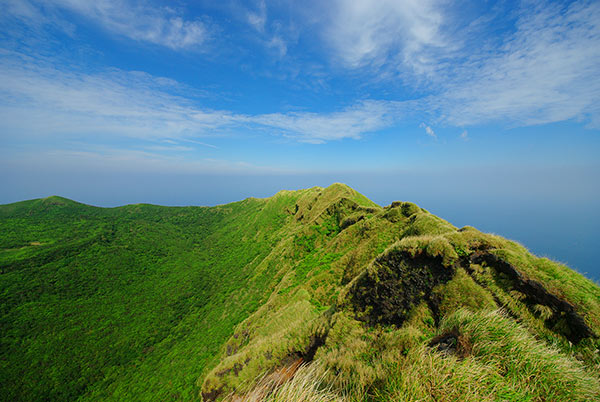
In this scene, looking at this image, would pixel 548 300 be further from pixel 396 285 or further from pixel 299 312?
pixel 299 312

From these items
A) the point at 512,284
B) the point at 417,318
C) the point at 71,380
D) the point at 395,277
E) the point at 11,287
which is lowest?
the point at 71,380

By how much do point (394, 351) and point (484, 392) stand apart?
180 cm

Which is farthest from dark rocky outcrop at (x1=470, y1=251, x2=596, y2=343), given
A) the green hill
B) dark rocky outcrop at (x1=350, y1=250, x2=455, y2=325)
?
dark rocky outcrop at (x1=350, y1=250, x2=455, y2=325)

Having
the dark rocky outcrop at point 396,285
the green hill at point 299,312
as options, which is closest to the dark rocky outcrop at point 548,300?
the green hill at point 299,312

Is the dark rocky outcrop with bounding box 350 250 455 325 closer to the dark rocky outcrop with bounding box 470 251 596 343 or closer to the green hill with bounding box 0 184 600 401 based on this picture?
the green hill with bounding box 0 184 600 401

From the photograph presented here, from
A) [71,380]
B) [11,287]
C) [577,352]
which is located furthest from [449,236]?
[11,287]

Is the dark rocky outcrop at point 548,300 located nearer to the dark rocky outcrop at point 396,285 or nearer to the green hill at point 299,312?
the green hill at point 299,312

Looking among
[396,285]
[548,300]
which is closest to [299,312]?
[396,285]

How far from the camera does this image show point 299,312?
19.1m

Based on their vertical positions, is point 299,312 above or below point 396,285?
below

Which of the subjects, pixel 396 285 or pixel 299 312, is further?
pixel 299 312

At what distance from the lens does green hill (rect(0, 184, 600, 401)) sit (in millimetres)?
3971

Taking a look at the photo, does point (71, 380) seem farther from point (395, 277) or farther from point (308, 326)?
point (395, 277)

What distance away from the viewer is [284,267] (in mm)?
40125
